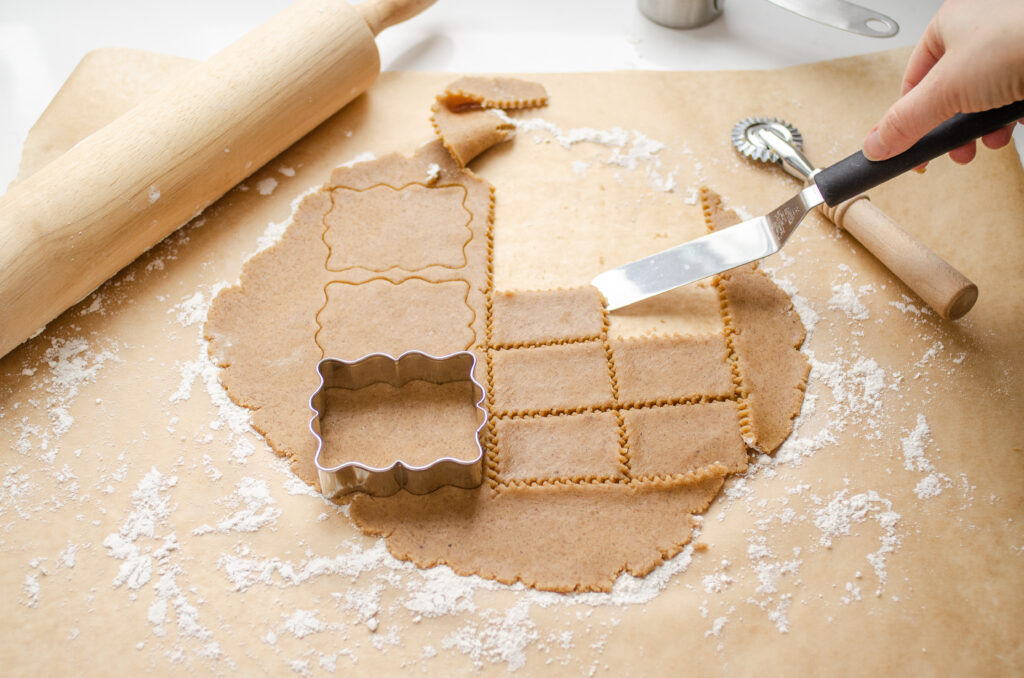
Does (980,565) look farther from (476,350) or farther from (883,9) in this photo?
(883,9)

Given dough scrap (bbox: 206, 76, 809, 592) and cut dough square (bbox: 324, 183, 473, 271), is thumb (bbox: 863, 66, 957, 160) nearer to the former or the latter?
dough scrap (bbox: 206, 76, 809, 592)

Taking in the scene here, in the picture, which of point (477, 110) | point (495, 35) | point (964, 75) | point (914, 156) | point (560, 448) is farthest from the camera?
point (495, 35)

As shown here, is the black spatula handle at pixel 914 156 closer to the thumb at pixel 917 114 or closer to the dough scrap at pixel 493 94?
the thumb at pixel 917 114

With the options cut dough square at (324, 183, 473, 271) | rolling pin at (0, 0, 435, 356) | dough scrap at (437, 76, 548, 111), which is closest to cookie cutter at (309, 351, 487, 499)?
cut dough square at (324, 183, 473, 271)

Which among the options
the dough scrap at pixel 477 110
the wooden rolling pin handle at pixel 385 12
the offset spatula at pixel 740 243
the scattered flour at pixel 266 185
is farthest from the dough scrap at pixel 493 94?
the offset spatula at pixel 740 243

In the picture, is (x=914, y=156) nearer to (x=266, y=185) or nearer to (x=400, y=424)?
(x=400, y=424)

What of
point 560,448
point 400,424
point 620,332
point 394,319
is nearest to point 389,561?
point 400,424
